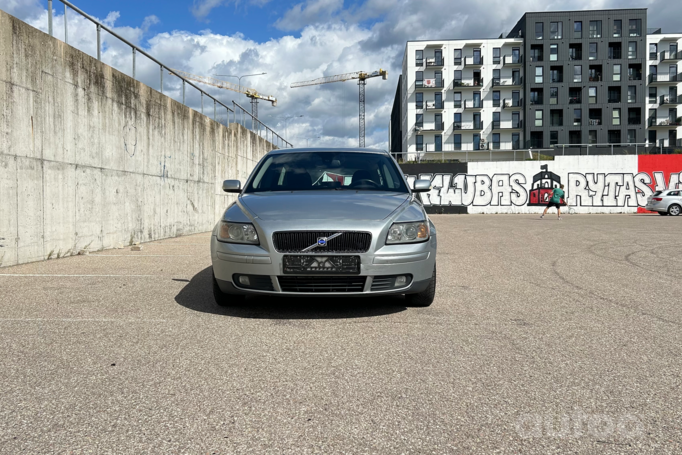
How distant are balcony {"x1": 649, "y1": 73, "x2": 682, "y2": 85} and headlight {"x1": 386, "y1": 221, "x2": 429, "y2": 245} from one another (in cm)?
7285

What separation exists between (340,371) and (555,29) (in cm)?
6786

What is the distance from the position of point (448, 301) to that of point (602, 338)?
1632 millimetres

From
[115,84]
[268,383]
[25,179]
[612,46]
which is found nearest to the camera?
[268,383]

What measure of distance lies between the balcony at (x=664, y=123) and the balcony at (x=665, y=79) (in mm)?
4206

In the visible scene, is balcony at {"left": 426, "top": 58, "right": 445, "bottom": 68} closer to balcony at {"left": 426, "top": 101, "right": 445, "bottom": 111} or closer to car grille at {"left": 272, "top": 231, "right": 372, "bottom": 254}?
balcony at {"left": 426, "top": 101, "right": 445, "bottom": 111}

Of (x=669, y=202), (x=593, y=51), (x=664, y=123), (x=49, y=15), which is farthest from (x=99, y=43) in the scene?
(x=664, y=123)

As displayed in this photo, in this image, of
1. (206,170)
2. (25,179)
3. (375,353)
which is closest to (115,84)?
(25,179)

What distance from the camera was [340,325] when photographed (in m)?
4.24

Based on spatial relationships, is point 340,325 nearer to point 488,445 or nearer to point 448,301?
point 448,301

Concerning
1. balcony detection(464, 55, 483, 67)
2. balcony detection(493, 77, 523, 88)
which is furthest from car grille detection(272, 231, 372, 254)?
balcony detection(464, 55, 483, 67)

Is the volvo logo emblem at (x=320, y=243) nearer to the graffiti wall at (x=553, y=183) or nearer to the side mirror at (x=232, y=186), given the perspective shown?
the side mirror at (x=232, y=186)

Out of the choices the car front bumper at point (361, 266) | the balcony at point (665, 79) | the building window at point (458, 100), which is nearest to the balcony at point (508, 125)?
the building window at point (458, 100)

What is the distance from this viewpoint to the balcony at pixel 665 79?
214 feet

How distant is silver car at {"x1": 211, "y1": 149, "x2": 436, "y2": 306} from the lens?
422 centimetres
